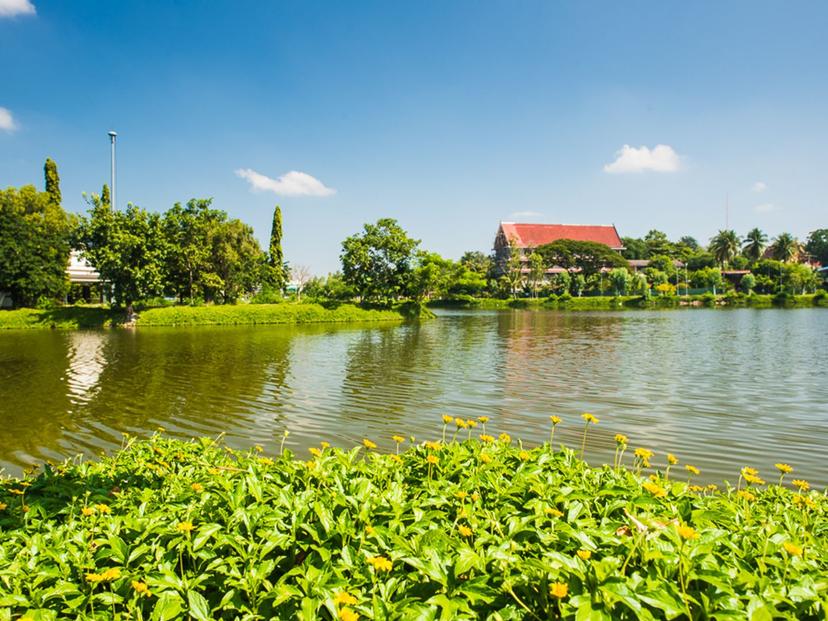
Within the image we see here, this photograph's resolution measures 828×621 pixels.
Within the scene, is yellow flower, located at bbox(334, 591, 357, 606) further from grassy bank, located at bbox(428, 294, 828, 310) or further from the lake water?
grassy bank, located at bbox(428, 294, 828, 310)

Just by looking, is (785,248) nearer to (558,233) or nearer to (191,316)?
(558,233)

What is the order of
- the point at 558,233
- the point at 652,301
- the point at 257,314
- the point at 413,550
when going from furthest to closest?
the point at 558,233
the point at 652,301
the point at 257,314
the point at 413,550

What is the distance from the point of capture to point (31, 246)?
36.8 m

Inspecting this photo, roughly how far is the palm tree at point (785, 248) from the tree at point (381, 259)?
74098 mm

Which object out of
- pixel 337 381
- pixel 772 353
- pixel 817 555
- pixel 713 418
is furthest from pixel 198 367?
pixel 772 353

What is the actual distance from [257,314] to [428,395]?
30.5 metres

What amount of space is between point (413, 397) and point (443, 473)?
8729 mm

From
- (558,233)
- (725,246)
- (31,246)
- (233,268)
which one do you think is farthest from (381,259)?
(725,246)

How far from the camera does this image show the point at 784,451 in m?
7.86

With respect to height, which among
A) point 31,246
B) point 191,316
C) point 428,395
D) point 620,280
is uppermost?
point 31,246

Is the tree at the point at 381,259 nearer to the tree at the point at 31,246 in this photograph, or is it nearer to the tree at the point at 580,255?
the tree at the point at 31,246

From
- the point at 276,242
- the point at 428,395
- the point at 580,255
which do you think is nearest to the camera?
the point at 428,395

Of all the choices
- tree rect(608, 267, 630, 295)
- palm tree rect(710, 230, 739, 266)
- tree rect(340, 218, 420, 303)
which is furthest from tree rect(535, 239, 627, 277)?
tree rect(340, 218, 420, 303)

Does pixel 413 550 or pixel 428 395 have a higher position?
pixel 413 550
